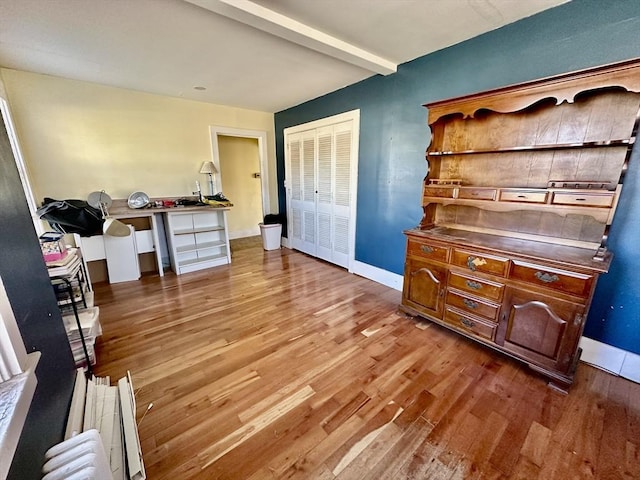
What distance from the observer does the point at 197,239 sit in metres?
3.99

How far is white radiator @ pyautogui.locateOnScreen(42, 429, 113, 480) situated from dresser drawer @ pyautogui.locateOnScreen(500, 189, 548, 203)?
2586 mm

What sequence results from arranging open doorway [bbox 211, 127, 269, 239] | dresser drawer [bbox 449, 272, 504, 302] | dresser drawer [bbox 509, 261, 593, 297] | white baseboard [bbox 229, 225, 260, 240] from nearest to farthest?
dresser drawer [bbox 509, 261, 593, 297], dresser drawer [bbox 449, 272, 504, 302], open doorway [bbox 211, 127, 269, 239], white baseboard [bbox 229, 225, 260, 240]

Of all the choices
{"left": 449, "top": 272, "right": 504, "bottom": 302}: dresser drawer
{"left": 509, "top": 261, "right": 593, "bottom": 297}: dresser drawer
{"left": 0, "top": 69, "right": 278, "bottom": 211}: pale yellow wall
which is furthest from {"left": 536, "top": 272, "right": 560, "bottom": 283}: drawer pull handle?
{"left": 0, "top": 69, "right": 278, "bottom": 211}: pale yellow wall

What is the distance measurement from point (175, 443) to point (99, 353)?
3.84 ft

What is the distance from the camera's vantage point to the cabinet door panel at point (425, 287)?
7.22 ft

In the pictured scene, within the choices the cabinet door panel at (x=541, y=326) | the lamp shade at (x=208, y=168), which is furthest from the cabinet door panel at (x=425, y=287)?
the lamp shade at (x=208, y=168)

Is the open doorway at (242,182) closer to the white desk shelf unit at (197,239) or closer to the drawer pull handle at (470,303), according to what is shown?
the white desk shelf unit at (197,239)

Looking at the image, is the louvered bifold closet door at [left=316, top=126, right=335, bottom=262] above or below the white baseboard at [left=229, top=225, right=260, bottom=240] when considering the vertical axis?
above

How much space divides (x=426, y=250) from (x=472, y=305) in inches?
21.5

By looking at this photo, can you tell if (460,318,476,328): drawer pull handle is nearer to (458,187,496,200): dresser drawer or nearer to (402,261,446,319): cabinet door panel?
(402,261,446,319): cabinet door panel

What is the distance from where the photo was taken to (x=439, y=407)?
1546 millimetres

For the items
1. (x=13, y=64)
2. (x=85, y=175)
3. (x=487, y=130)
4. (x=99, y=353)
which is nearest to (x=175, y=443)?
(x=99, y=353)

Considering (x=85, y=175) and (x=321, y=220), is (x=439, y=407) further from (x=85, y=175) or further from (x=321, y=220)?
(x=85, y=175)

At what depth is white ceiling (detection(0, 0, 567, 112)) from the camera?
5.66ft
